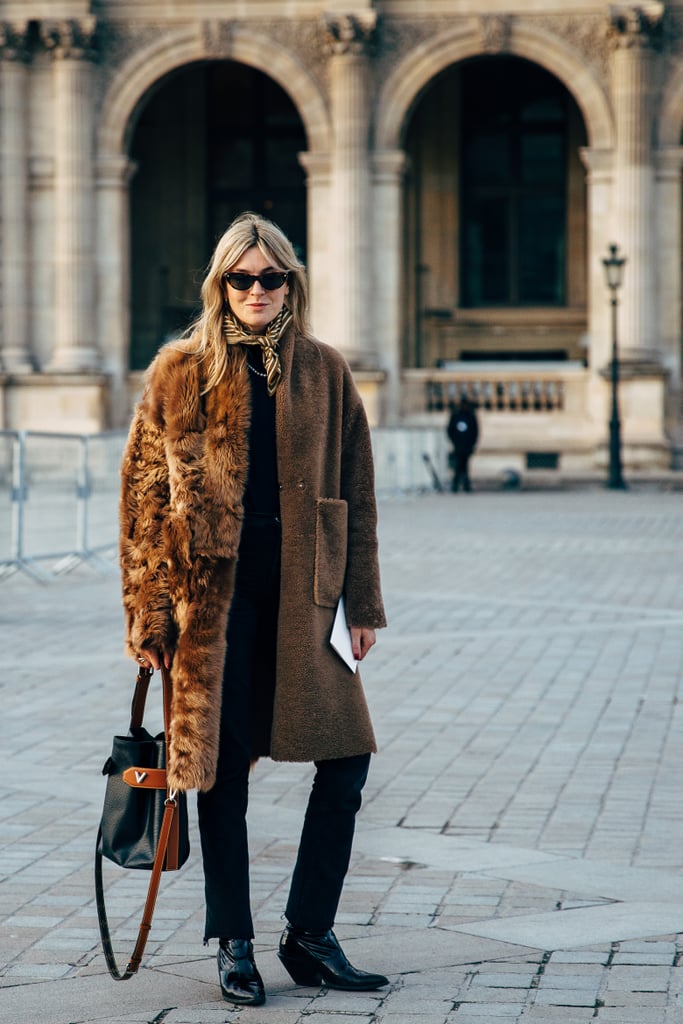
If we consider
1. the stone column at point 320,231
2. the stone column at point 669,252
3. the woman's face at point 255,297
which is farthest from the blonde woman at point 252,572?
the stone column at point 320,231

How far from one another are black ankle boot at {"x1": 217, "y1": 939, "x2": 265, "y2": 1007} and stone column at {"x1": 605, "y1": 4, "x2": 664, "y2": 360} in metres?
31.9

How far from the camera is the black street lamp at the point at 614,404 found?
33.1 metres

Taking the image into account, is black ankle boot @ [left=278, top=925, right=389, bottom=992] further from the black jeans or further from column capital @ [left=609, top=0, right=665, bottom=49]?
column capital @ [left=609, top=0, right=665, bottom=49]

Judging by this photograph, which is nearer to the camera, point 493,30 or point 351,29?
point 351,29

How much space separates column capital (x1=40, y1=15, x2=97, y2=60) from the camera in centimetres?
3684

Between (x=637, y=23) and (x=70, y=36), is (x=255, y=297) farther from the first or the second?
(x=70, y=36)

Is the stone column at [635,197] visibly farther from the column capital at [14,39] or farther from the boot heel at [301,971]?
the boot heel at [301,971]

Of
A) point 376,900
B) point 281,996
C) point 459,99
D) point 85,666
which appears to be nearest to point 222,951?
point 281,996

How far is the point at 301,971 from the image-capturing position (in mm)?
5078

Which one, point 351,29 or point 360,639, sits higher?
point 351,29

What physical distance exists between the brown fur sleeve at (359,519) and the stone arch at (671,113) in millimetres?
32658

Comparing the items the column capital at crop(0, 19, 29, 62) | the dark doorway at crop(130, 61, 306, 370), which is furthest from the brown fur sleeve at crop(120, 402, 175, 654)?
the dark doorway at crop(130, 61, 306, 370)

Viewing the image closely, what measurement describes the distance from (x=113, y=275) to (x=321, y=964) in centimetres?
3383

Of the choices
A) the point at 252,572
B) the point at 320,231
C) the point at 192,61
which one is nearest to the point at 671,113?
the point at 320,231
